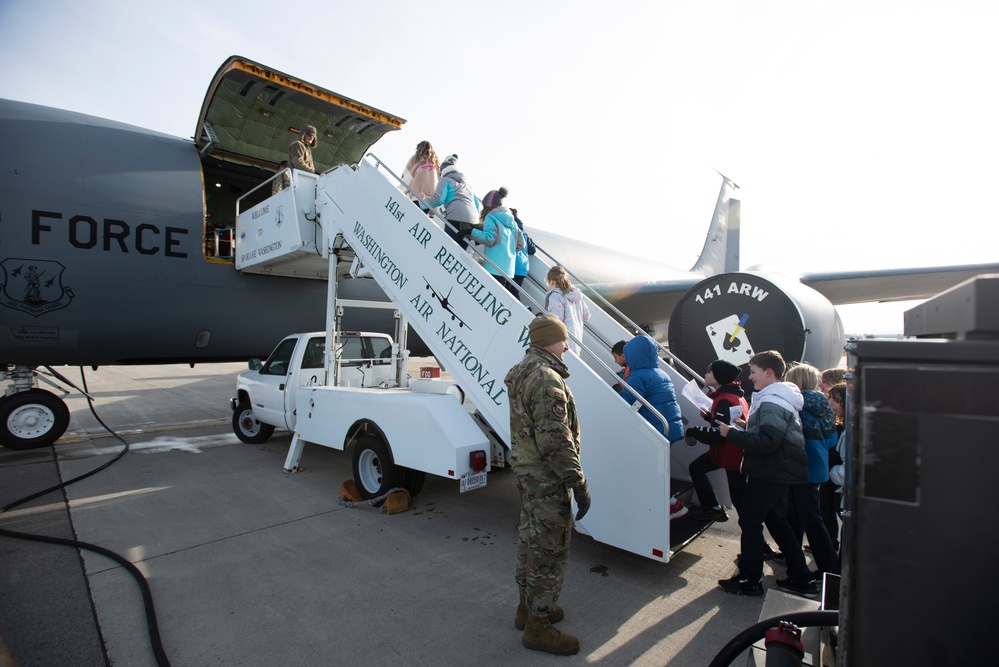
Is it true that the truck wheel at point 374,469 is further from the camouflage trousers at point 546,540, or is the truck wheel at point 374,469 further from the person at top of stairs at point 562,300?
the camouflage trousers at point 546,540

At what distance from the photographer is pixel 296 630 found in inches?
114

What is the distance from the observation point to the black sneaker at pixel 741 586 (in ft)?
11.0

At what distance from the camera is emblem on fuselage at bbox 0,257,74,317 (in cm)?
632

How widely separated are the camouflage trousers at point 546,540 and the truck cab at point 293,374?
13.9 ft

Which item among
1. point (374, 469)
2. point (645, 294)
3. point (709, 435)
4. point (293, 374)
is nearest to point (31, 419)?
point (293, 374)

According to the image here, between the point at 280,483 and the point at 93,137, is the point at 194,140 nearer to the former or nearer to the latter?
the point at 93,137

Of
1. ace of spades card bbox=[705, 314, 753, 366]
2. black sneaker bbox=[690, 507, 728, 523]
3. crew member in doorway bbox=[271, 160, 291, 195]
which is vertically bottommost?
black sneaker bbox=[690, 507, 728, 523]

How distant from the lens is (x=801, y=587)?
11.1 feet

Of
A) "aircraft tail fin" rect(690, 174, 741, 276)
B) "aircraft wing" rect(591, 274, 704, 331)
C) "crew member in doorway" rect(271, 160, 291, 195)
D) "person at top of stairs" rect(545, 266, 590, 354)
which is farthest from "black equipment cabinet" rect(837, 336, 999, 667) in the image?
"aircraft tail fin" rect(690, 174, 741, 276)

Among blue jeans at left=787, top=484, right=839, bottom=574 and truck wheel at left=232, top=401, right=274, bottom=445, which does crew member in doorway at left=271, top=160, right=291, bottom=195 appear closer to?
truck wheel at left=232, top=401, right=274, bottom=445

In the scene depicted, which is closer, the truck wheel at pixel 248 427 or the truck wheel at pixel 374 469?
the truck wheel at pixel 374 469

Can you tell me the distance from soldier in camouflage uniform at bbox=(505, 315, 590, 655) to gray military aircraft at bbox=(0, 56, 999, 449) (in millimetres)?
3193

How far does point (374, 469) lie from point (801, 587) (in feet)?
12.5

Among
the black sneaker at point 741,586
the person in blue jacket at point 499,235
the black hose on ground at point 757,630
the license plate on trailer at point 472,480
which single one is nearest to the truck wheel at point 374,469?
the license plate on trailer at point 472,480
